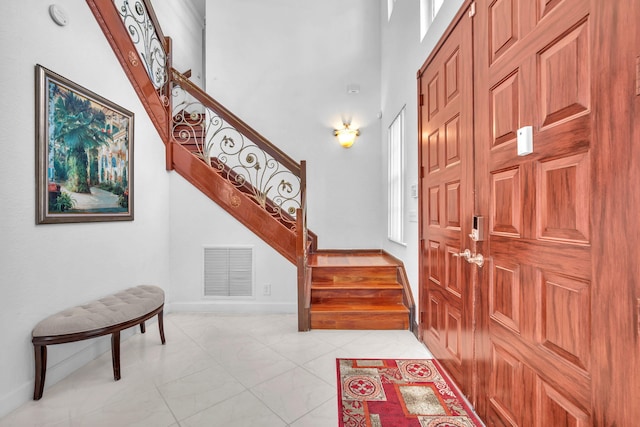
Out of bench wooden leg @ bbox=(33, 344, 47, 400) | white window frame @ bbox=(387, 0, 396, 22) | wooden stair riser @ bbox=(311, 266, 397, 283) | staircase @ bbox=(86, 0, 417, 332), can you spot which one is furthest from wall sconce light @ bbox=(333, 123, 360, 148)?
bench wooden leg @ bbox=(33, 344, 47, 400)

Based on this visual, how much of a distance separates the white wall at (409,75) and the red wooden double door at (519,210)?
38cm

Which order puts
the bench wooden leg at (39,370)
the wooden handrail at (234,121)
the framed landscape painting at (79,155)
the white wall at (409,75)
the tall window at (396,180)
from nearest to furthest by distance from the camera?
the bench wooden leg at (39,370) < the framed landscape painting at (79,155) < the white wall at (409,75) < the wooden handrail at (234,121) < the tall window at (396,180)

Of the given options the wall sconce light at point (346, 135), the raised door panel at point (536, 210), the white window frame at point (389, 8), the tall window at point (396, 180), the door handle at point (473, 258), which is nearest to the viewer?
the raised door panel at point (536, 210)

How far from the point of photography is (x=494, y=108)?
5.50ft

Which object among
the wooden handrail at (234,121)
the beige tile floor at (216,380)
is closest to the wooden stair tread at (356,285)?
the beige tile floor at (216,380)

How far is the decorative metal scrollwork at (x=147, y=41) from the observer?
3325 millimetres

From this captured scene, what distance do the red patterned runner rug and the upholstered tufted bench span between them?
66.4 inches

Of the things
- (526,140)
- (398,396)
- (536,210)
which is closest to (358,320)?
(398,396)

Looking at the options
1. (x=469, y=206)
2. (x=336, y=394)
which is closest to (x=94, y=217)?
(x=336, y=394)

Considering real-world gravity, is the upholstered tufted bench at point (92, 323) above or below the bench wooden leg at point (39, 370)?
above

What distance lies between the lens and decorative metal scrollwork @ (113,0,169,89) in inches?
131

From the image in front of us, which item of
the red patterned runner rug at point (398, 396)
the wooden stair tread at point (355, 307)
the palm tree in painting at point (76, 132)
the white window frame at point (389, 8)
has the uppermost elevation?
the white window frame at point (389, 8)

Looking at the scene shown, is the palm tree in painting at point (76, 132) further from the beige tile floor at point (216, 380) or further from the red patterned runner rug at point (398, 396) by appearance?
the red patterned runner rug at point (398, 396)

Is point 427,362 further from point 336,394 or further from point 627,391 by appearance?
point 627,391
